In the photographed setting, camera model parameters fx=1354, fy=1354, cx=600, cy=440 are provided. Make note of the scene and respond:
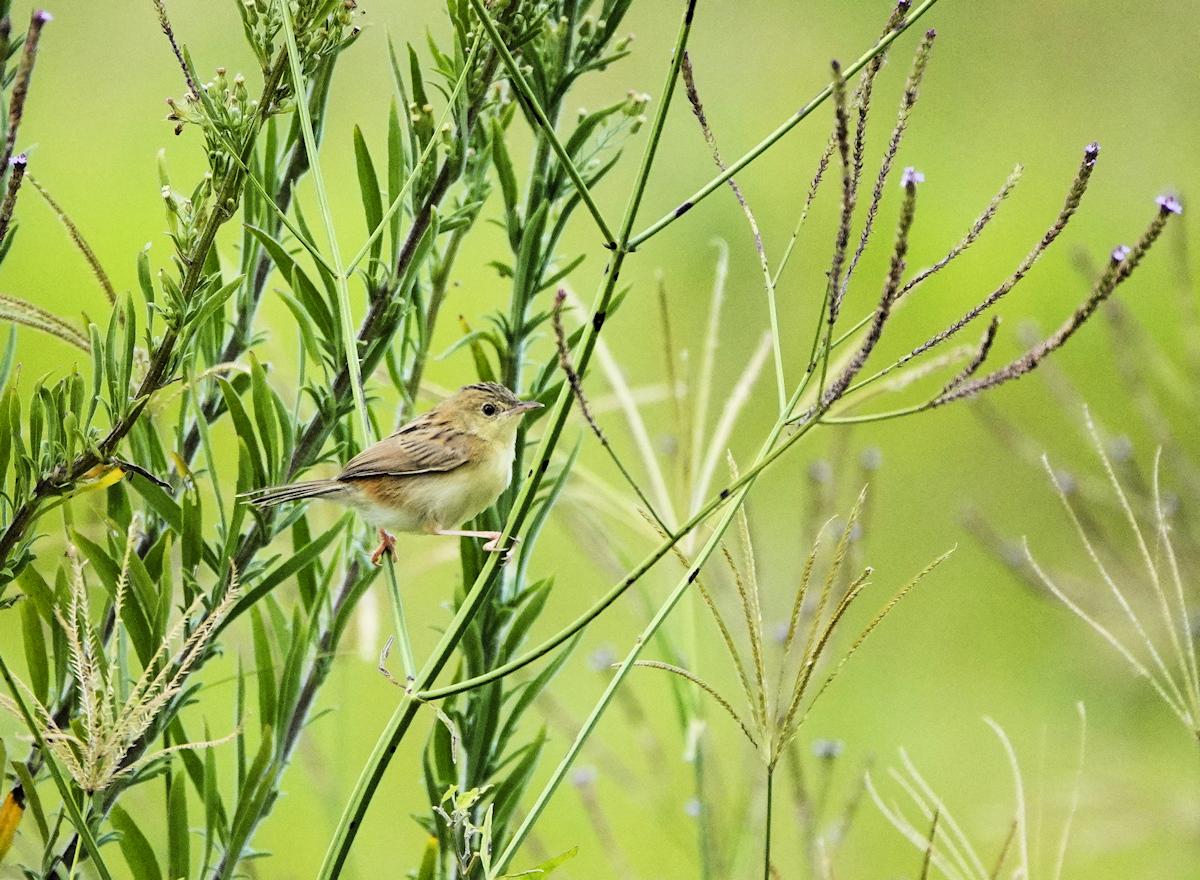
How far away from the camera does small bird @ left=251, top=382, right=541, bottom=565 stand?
1448 millimetres

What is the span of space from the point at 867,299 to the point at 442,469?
2.67 meters

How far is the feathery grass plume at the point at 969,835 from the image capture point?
979 millimetres

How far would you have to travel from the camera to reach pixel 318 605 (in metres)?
1.04

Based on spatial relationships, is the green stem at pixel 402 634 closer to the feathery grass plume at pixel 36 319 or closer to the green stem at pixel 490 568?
the green stem at pixel 490 568

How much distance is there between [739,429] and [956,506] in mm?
616

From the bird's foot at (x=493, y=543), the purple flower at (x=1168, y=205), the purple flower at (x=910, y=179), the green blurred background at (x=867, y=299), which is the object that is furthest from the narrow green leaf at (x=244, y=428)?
the green blurred background at (x=867, y=299)

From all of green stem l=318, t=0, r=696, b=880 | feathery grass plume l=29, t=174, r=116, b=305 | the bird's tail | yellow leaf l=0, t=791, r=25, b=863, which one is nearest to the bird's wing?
the bird's tail

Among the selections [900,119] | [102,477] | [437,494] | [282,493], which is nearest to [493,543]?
[282,493]

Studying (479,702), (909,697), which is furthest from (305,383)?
(909,697)

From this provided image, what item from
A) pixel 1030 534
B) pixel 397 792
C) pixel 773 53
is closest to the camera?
pixel 397 792

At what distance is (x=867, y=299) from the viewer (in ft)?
13.3

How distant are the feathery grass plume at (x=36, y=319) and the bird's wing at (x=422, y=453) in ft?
1.81

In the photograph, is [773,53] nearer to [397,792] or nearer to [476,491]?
[397,792]

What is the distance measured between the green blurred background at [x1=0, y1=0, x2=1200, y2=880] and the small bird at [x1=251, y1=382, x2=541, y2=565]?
871 millimetres
